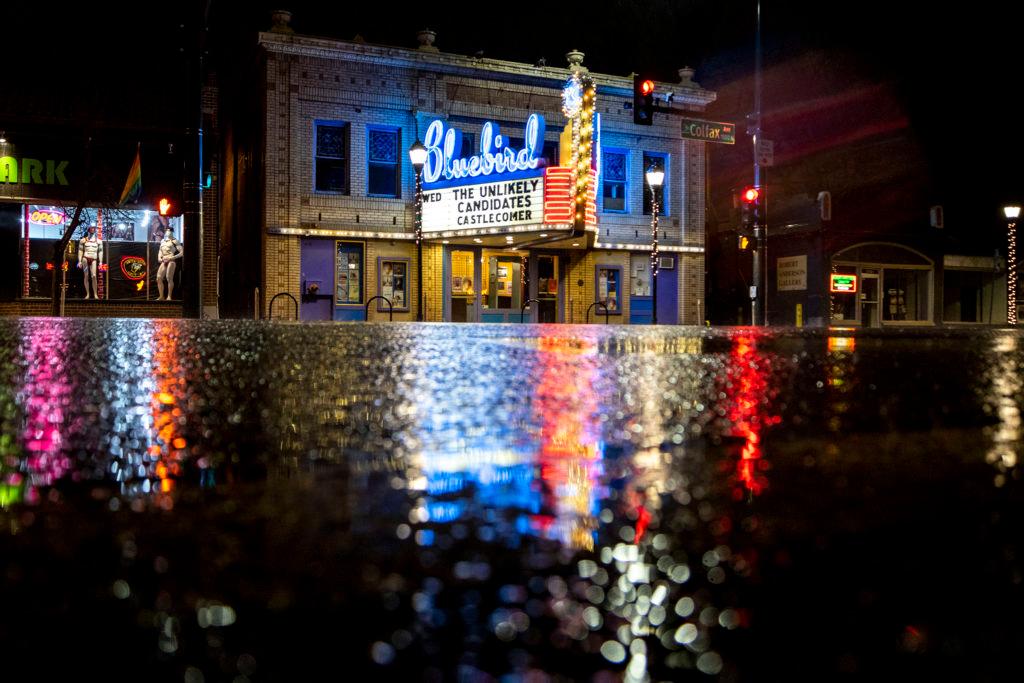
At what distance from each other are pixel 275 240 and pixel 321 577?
2081 centimetres

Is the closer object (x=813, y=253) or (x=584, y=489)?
(x=584, y=489)

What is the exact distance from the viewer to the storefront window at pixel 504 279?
942 inches

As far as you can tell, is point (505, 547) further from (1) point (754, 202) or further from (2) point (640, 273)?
(2) point (640, 273)

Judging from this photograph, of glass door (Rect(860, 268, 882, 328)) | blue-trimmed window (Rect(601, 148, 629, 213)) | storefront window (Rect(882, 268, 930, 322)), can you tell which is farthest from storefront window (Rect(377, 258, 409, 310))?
storefront window (Rect(882, 268, 930, 322))

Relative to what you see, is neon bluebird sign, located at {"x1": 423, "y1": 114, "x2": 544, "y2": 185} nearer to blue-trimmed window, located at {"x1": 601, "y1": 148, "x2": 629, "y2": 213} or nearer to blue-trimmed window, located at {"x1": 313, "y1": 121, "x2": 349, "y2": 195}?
blue-trimmed window, located at {"x1": 313, "y1": 121, "x2": 349, "y2": 195}

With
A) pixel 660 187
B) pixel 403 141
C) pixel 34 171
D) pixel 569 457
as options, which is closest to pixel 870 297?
pixel 660 187

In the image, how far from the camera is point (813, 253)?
26672 mm

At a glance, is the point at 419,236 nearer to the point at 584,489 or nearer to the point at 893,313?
the point at 893,313

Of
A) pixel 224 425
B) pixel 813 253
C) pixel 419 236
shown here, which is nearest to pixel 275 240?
pixel 419 236

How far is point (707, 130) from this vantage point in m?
18.5

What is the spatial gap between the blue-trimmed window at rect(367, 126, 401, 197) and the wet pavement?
20750 millimetres

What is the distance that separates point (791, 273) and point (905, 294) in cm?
429

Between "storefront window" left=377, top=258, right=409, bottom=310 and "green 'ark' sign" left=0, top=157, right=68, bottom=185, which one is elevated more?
"green 'ark' sign" left=0, top=157, right=68, bottom=185

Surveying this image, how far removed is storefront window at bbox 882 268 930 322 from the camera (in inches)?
1099
